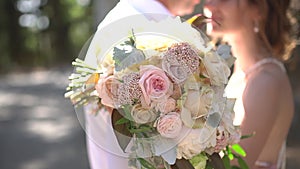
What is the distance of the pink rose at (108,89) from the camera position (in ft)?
3.72

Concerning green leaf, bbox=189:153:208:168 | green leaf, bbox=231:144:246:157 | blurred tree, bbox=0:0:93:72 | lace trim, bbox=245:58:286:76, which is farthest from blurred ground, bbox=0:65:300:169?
blurred tree, bbox=0:0:93:72

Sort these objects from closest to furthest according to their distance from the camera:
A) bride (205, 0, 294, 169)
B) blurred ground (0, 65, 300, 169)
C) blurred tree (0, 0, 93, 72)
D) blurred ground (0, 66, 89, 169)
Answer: bride (205, 0, 294, 169) → blurred ground (0, 65, 300, 169) → blurred ground (0, 66, 89, 169) → blurred tree (0, 0, 93, 72)

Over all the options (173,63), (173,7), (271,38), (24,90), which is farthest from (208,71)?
(24,90)

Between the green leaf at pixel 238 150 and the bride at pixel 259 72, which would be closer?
the green leaf at pixel 238 150

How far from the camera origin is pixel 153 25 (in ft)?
3.89

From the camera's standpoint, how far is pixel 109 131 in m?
1.22

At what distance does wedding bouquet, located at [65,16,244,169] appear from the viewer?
3.63 ft

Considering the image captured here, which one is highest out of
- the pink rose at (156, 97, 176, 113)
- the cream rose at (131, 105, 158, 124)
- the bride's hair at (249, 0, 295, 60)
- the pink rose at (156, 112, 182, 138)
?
the bride's hair at (249, 0, 295, 60)

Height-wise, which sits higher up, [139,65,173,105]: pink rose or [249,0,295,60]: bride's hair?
[249,0,295,60]: bride's hair

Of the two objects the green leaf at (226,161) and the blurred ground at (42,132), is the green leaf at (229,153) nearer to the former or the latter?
the green leaf at (226,161)

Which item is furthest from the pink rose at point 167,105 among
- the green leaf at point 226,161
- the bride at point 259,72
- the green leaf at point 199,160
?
the bride at point 259,72

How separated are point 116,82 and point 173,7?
1.16ft

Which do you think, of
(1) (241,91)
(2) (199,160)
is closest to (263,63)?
(1) (241,91)

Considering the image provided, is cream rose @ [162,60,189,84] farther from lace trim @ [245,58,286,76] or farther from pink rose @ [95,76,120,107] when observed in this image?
lace trim @ [245,58,286,76]
